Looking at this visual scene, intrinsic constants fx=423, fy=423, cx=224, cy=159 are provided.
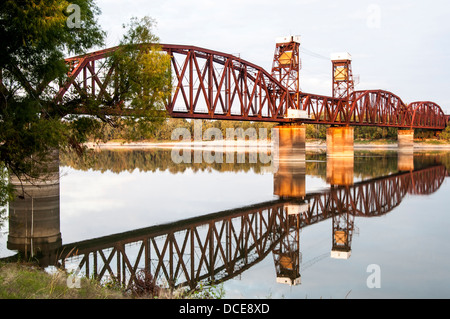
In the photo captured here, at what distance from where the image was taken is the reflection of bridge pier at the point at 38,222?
20.8 meters

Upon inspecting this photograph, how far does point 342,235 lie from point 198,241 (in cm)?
789

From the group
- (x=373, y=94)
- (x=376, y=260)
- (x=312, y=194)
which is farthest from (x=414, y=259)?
(x=373, y=94)

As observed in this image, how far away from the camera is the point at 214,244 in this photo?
72.8 feet

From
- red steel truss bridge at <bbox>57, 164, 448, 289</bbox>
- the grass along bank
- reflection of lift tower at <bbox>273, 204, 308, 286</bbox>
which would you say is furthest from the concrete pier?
the grass along bank

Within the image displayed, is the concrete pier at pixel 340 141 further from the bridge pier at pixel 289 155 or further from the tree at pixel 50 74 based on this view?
the tree at pixel 50 74

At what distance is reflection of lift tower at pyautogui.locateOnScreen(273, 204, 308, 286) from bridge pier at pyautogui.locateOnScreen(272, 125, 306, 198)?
72.6 feet

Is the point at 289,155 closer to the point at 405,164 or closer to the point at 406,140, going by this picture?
the point at 405,164

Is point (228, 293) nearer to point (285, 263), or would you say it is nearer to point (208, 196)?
point (285, 263)

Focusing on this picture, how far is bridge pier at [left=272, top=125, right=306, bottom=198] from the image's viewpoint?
55.0 m

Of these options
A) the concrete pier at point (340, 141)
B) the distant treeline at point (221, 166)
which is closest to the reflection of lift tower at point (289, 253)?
the distant treeline at point (221, 166)

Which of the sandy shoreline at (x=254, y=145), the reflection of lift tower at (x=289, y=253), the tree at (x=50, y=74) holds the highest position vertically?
the tree at (x=50, y=74)

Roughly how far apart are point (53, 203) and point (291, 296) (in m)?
20.4

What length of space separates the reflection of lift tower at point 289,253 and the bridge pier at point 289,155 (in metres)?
22.1
